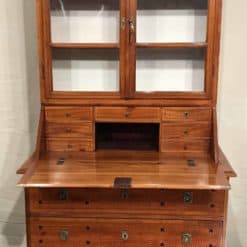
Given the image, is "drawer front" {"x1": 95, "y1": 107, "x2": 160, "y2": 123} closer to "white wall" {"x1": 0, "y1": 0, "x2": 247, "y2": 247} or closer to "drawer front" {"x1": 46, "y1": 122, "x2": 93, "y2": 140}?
"drawer front" {"x1": 46, "y1": 122, "x2": 93, "y2": 140}

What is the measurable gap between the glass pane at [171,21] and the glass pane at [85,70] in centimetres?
17

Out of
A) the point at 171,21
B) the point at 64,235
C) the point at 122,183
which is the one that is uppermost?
the point at 171,21

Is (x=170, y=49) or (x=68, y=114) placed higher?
(x=170, y=49)

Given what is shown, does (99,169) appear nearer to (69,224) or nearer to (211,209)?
(69,224)

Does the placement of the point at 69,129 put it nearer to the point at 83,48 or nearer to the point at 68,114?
the point at 68,114

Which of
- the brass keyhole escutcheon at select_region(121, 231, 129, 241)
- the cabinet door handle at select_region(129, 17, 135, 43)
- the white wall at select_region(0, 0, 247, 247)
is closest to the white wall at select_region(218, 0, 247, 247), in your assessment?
the white wall at select_region(0, 0, 247, 247)

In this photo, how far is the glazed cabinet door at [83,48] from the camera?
155cm

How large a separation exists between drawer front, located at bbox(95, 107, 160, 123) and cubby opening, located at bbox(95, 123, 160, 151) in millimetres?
175

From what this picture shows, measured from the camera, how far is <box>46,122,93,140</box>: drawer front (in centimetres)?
160

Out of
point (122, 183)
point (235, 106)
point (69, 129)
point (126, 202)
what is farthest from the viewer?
point (235, 106)

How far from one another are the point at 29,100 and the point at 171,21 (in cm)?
85

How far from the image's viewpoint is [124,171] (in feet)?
4.61

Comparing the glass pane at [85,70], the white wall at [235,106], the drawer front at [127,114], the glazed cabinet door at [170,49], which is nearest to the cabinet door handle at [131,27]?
the glazed cabinet door at [170,49]

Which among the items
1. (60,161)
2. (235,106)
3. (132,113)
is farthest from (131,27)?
(235,106)
